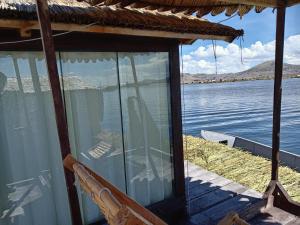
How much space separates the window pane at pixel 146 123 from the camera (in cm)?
361

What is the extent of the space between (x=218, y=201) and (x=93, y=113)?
2606mm

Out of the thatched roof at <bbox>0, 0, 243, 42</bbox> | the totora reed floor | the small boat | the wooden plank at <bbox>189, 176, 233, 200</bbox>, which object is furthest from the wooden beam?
the small boat

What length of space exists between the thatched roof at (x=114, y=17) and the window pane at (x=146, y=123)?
62cm

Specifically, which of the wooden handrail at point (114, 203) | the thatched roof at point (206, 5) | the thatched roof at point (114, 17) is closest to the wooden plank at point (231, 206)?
the thatched roof at point (114, 17)

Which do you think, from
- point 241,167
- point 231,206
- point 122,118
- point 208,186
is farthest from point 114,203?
point 241,167

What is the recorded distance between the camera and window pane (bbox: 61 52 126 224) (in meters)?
3.18

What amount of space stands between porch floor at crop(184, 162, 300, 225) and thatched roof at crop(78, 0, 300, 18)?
2.71 meters

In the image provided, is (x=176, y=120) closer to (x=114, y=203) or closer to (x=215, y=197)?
(x=215, y=197)

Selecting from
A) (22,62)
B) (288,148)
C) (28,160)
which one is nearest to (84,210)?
(28,160)

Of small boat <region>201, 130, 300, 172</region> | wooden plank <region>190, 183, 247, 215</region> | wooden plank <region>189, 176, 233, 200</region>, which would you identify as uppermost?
wooden plank <region>190, 183, 247, 215</region>

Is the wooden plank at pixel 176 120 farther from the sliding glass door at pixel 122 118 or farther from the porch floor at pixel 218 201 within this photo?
the porch floor at pixel 218 201

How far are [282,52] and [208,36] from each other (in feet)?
3.54

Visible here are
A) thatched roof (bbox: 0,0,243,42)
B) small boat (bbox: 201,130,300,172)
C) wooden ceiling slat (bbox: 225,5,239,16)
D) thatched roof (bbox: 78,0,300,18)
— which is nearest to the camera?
thatched roof (bbox: 0,0,243,42)

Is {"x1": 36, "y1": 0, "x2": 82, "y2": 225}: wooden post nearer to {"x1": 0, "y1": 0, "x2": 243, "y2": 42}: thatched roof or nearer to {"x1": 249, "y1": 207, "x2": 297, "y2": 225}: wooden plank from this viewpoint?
{"x1": 0, "y1": 0, "x2": 243, "y2": 42}: thatched roof
